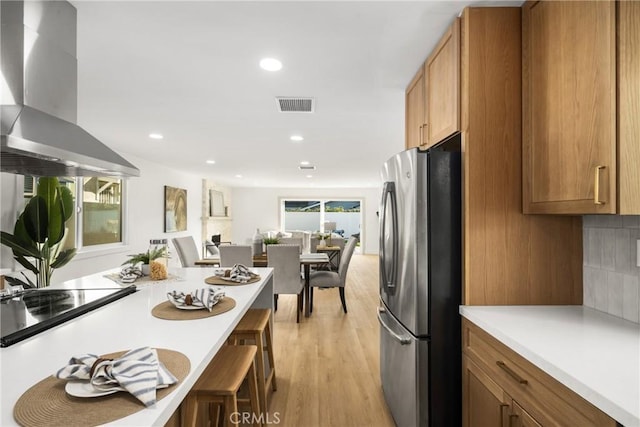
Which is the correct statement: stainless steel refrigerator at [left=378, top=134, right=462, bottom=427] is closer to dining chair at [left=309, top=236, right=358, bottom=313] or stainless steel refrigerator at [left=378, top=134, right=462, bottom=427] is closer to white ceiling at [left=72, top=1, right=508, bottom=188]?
white ceiling at [left=72, top=1, right=508, bottom=188]

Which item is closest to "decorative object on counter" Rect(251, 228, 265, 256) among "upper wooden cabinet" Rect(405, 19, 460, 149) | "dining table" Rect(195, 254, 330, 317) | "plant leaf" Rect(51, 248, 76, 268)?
"dining table" Rect(195, 254, 330, 317)

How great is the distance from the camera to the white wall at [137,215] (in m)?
3.24

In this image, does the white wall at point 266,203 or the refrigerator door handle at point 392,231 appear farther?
the white wall at point 266,203

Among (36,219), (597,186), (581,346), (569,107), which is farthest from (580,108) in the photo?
(36,219)

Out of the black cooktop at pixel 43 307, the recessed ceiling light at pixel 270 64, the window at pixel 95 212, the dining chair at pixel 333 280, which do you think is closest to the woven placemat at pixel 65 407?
the black cooktop at pixel 43 307

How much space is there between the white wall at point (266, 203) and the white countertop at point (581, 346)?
973 centimetres

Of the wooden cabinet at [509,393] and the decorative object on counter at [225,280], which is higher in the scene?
the decorative object on counter at [225,280]

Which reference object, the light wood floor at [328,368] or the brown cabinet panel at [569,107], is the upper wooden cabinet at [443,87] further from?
the light wood floor at [328,368]

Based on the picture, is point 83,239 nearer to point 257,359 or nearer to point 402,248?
point 257,359

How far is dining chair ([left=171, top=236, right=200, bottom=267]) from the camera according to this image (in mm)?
4561

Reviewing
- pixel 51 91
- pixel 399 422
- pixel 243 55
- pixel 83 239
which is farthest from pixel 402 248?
pixel 83 239

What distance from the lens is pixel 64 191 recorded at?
333cm

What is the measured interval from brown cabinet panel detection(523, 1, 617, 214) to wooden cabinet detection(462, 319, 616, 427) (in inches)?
23.8

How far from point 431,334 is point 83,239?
4815 millimetres
